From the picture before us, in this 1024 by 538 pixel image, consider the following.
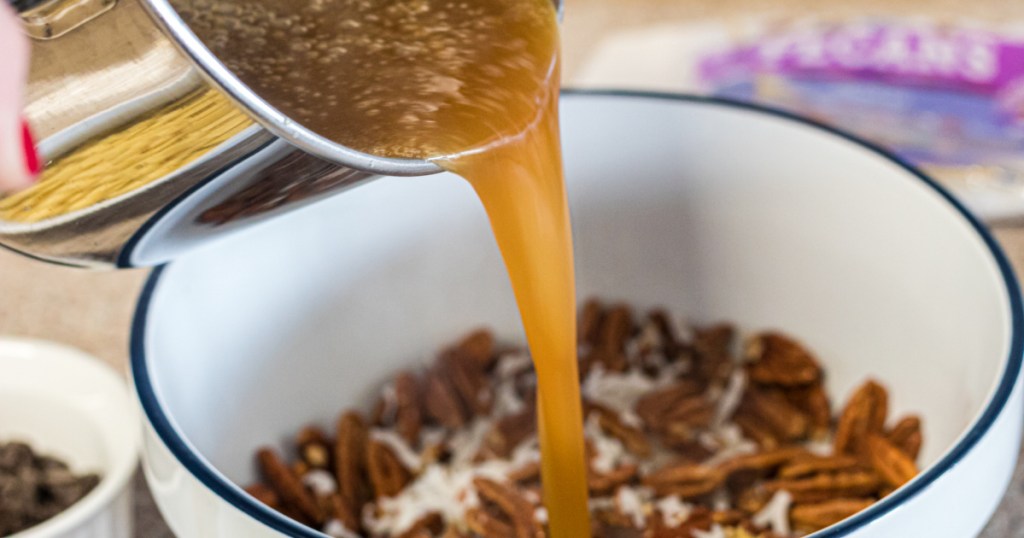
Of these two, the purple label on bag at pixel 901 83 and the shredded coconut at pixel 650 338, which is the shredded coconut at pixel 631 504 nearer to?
the shredded coconut at pixel 650 338

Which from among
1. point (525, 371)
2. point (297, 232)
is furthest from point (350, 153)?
point (525, 371)

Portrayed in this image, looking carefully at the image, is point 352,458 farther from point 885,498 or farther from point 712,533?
point 885,498

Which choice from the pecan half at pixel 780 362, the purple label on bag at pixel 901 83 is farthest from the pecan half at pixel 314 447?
the purple label on bag at pixel 901 83

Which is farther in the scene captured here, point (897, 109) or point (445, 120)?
point (897, 109)

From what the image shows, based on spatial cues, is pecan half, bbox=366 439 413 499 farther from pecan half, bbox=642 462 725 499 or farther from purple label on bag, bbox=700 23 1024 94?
purple label on bag, bbox=700 23 1024 94

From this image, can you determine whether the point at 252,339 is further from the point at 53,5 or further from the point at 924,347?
the point at 924,347

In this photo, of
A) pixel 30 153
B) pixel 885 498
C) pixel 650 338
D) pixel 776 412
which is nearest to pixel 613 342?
pixel 650 338
